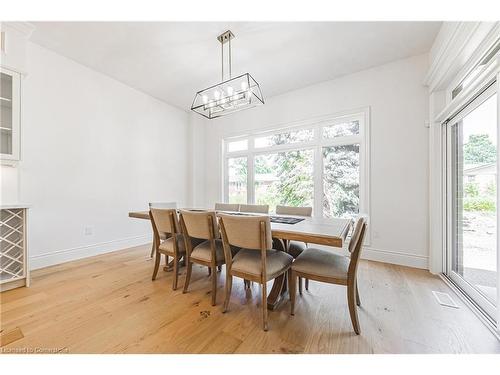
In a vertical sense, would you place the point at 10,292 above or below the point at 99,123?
below

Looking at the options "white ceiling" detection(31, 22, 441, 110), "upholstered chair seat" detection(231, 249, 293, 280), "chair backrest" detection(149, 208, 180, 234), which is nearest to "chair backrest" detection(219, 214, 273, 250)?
"upholstered chair seat" detection(231, 249, 293, 280)

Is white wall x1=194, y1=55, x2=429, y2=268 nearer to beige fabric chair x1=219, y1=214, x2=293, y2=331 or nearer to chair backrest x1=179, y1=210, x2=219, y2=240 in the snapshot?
beige fabric chair x1=219, y1=214, x2=293, y2=331

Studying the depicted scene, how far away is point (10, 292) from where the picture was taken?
2.05m

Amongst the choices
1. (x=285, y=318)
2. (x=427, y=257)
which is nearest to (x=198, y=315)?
(x=285, y=318)

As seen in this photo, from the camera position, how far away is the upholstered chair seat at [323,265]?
1.55 meters

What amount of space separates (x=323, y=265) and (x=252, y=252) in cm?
60

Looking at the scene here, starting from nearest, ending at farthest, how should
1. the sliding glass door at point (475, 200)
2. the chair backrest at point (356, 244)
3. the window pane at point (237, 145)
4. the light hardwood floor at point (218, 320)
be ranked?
1. the light hardwood floor at point (218, 320)
2. the chair backrest at point (356, 244)
3. the sliding glass door at point (475, 200)
4. the window pane at point (237, 145)

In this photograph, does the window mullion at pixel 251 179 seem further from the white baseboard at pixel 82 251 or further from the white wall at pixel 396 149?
the white baseboard at pixel 82 251

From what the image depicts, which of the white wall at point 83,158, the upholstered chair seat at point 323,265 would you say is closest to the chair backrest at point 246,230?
the upholstered chair seat at point 323,265

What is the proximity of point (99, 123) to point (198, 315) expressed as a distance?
3259mm

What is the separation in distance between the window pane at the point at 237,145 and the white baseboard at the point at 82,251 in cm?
249

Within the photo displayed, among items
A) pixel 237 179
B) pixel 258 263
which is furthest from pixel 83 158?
pixel 258 263

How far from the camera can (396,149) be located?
2.87m
